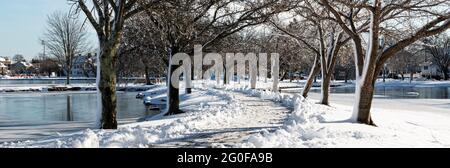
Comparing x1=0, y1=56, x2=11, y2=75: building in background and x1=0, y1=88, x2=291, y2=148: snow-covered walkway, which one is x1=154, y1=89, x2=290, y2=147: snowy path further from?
x1=0, y1=56, x2=11, y2=75: building in background

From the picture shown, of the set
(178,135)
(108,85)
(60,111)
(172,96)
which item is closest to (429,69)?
(60,111)

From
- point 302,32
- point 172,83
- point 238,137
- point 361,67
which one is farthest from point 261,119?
point 302,32

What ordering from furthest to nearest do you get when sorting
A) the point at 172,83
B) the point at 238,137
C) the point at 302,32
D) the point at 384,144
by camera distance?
the point at 302,32, the point at 172,83, the point at 238,137, the point at 384,144

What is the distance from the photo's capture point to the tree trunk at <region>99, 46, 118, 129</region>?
13416mm

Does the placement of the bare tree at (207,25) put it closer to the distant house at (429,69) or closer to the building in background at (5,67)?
the distant house at (429,69)

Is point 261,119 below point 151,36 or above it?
below

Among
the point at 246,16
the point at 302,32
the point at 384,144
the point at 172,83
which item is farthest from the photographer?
the point at 302,32

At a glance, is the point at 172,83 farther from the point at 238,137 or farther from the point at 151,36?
the point at 238,137

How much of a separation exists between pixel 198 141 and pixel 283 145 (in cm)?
238

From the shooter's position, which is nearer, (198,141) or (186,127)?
(198,141)

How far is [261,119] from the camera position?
15750mm

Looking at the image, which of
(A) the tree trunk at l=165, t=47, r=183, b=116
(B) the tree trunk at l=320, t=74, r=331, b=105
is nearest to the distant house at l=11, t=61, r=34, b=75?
(B) the tree trunk at l=320, t=74, r=331, b=105

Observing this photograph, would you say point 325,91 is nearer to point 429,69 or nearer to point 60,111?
point 60,111

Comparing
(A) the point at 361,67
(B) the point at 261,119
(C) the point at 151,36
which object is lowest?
(B) the point at 261,119
